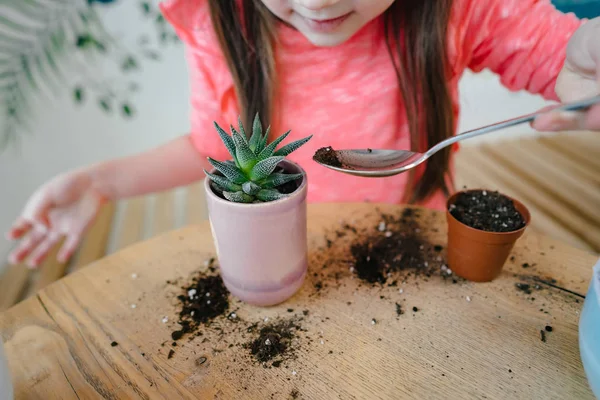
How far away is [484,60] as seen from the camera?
0.81m

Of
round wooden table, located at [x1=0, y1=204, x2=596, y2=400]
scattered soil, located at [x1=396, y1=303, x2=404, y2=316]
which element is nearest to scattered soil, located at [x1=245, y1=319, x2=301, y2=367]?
round wooden table, located at [x1=0, y1=204, x2=596, y2=400]

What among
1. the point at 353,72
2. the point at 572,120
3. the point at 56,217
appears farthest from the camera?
the point at 353,72

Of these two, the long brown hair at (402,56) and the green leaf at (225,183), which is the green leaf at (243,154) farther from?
the long brown hair at (402,56)

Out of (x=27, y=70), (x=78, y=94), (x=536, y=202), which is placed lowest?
(x=536, y=202)

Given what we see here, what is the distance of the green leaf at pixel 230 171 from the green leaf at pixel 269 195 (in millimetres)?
28

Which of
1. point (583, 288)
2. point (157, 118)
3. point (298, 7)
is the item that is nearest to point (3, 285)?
point (157, 118)

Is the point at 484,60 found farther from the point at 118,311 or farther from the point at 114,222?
the point at 114,222

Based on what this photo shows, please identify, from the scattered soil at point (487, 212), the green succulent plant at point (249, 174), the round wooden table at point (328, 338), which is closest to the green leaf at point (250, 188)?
the green succulent plant at point (249, 174)

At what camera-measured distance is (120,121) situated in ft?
4.95

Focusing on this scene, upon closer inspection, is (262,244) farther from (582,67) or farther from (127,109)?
(127,109)

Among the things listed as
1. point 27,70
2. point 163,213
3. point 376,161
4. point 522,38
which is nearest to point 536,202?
point 522,38

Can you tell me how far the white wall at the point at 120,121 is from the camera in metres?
1.33

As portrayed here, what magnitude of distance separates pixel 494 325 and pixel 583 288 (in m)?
0.16

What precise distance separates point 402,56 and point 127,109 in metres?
1.10
